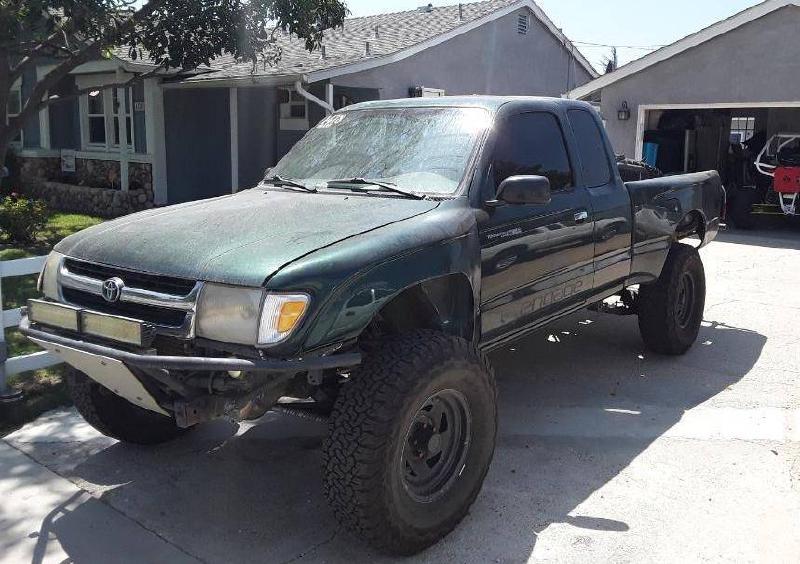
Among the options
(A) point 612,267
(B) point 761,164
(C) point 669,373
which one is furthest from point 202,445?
(B) point 761,164

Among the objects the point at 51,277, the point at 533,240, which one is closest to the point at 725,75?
the point at 533,240

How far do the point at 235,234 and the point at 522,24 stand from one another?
56.2ft

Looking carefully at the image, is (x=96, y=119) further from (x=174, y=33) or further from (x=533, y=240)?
(x=533, y=240)

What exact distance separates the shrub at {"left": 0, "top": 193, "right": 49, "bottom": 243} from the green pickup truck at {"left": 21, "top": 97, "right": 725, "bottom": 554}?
318 inches

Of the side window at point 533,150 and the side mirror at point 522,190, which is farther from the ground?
the side window at point 533,150

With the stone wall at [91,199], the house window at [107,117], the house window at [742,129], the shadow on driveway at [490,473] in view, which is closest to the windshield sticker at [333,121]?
the shadow on driveway at [490,473]

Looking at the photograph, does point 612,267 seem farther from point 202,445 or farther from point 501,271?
point 202,445

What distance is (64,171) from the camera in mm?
18297

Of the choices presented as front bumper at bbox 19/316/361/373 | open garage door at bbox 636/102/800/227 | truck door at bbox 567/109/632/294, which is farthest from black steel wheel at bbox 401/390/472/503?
open garage door at bbox 636/102/800/227

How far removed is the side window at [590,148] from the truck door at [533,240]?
0.64 ft

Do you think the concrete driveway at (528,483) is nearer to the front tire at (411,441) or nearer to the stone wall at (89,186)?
the front tire at (411,441)

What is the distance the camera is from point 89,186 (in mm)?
17359

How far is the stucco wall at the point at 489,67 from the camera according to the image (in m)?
15.9

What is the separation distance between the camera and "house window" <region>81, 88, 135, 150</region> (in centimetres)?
1694
